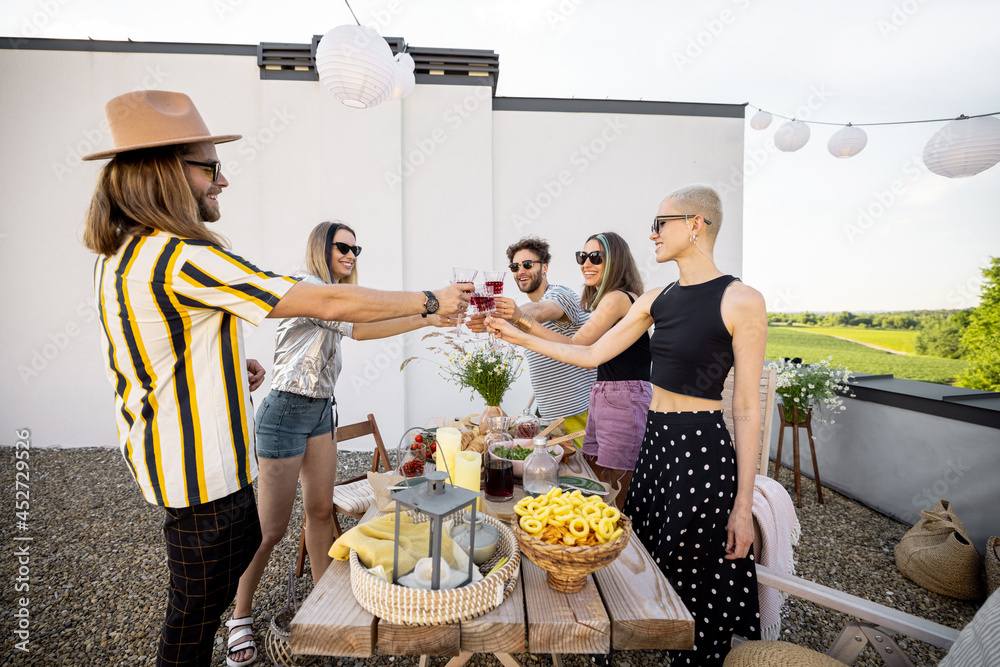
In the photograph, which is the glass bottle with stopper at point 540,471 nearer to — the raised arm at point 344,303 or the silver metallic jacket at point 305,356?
the raised arm at point 344,303

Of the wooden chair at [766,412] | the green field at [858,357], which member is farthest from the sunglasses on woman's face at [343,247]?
the green field at [858,357]

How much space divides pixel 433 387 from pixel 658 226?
4152 millimetres

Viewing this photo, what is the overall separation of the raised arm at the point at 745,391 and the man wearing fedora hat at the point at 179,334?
1418 mm

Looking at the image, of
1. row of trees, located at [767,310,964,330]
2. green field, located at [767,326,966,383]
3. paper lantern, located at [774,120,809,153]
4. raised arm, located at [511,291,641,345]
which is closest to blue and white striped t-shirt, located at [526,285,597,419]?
raised arm, located at [511,291,641,345]

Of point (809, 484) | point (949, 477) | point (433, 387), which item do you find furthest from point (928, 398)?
point (433, 387)

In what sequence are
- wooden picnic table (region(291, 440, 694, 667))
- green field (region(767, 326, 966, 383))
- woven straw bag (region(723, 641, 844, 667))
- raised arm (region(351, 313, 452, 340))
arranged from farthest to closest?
green field (region(767, 326, 966, 383)) → raised arm (region(351, 313, 452, 340)) → woven straw bag (region(723, 641, 844, 667)) → wooden picnic table (region(291, 440, 694, 667))

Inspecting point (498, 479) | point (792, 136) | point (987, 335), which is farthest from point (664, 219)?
point (792, 136)

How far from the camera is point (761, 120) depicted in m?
5.33

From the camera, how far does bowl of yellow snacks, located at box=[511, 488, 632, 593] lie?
3.32 feet

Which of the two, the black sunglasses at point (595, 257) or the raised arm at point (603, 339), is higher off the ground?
the black sunglasses at point (595, 257)

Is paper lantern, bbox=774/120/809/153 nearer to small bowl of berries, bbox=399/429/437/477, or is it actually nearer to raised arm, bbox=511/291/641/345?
raised arm, bbox=511/291/641/345

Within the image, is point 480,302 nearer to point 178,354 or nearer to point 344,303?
point 344,303

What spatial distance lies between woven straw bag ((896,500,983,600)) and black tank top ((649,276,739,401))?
2.40 meters

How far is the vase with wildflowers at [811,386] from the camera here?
3.86 metres
